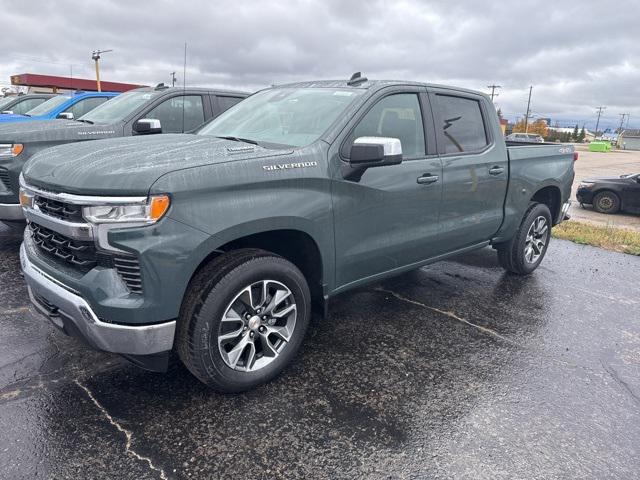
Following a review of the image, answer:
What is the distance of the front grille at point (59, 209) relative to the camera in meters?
2.51

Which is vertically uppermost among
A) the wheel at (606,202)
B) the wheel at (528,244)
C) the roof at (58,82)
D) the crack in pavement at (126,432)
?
the roof at (58,82)

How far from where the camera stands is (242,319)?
2.85 m

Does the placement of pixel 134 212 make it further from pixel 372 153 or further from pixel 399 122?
pixel 399 122

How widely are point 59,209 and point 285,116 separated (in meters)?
1.71

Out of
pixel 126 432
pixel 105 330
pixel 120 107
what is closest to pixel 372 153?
pixel 105 330

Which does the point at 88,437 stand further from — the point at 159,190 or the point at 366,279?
the point at 366,279

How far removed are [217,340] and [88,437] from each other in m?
0.80

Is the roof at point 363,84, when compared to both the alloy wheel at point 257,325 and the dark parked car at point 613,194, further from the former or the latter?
the dark parked car at point 613,194

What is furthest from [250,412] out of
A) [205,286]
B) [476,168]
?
[476,168]

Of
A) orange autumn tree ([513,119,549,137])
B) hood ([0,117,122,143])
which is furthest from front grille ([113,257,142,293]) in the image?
orange autumn tree ([513,119,549,137])

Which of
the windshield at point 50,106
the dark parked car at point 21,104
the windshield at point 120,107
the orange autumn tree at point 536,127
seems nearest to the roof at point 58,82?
the dark parked car at point 21,104

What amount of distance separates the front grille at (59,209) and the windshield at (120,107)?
3918mm

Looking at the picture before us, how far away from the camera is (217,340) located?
2.71 meters

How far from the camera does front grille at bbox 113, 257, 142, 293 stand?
240 centimetres
